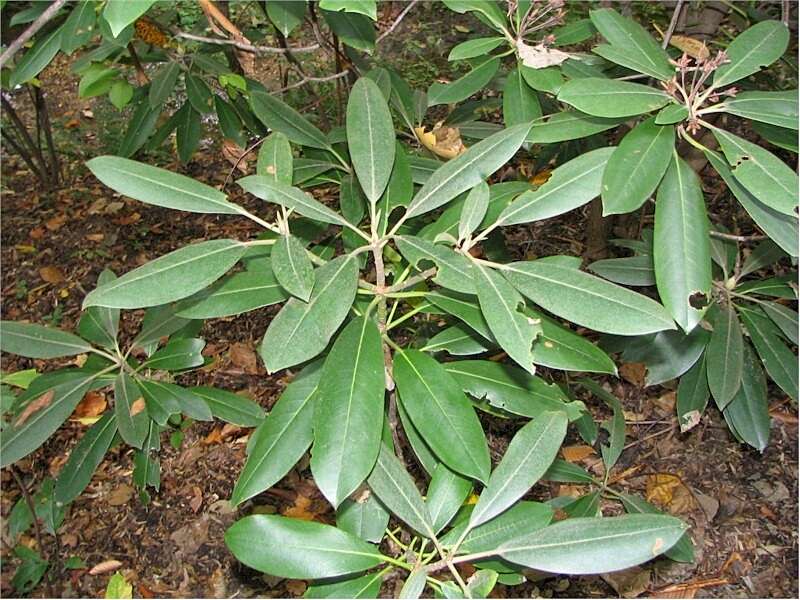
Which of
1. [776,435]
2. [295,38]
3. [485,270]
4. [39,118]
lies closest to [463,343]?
[485,270]

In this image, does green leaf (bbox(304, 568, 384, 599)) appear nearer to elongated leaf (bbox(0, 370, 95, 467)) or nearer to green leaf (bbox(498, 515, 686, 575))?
green leaf (bbox(498, 515, 686, 575))

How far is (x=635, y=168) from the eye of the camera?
1.08 meters

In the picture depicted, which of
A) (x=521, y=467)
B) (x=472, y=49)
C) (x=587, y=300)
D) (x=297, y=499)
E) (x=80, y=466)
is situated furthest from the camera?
(x=297, y=499)

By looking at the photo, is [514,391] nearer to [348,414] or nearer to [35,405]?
[348,414]

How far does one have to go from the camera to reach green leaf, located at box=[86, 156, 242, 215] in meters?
1.08

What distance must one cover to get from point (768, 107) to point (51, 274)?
3.24 meters

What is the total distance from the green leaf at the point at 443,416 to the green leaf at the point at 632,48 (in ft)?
1.95

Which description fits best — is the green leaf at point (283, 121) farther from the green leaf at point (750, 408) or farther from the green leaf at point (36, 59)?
the green leaf at point (750, 408)

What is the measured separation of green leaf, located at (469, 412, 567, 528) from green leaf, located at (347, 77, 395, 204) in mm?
463

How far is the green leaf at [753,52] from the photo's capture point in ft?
4.10

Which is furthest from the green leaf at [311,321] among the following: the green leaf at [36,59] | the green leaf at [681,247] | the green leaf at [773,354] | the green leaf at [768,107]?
the green leaf at [36,59]

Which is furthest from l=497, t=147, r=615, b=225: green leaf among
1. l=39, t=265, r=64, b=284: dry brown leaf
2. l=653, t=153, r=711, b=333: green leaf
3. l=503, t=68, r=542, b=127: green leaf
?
l=39, t=265, r=64, b=284: dry brown leaf

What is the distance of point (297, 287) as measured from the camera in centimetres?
99

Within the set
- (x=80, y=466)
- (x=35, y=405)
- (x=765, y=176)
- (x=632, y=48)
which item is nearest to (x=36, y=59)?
(x=35, y=405)
